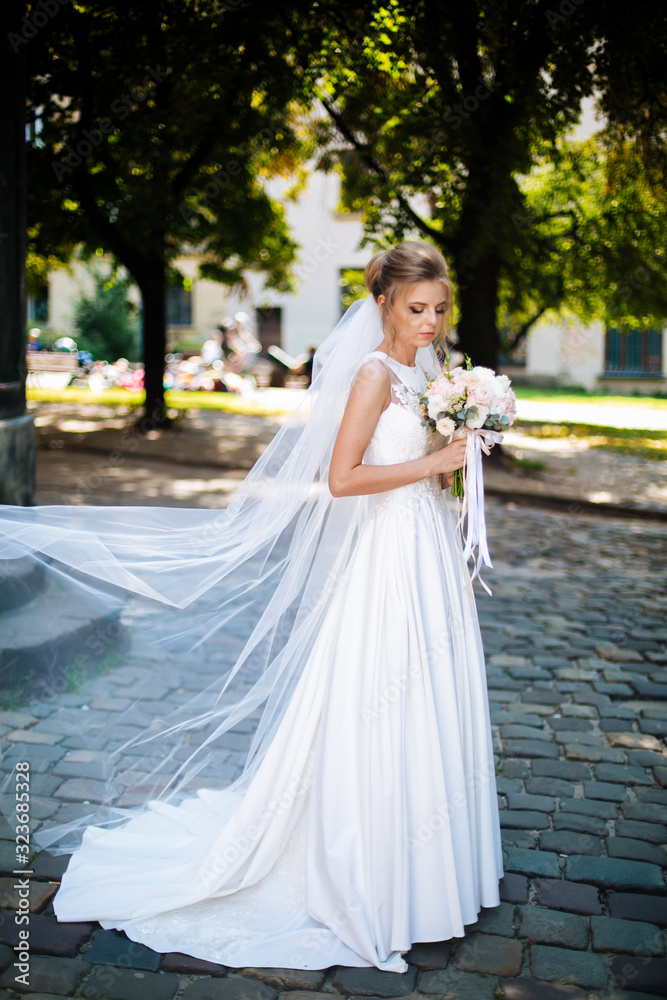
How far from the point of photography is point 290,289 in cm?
1823

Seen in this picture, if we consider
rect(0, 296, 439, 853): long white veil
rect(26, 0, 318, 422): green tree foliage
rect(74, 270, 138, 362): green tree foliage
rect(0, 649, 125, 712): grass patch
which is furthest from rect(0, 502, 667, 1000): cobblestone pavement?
rect(74, 270, 138, 362): green tree foliage

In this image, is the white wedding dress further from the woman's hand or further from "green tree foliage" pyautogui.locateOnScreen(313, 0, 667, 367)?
"green tree foliage" pyautogui.locateOnScreen(313, 0, 667, 367)

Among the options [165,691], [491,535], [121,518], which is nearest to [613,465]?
[491,535]

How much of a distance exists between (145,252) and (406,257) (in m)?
11.2

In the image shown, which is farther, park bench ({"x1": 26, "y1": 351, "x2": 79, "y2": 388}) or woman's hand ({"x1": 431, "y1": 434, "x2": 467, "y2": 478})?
park bench ({"x1": 26, "y1": 351, "x2": 79, "y2": 388})

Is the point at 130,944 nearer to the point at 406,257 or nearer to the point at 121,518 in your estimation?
the point at 121,518

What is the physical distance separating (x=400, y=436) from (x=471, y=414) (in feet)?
0.88

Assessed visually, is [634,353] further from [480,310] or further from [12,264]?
[12,264]

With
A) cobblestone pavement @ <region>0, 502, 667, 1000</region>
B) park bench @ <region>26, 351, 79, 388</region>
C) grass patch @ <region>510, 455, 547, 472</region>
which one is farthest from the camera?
park bench @ <region>26, 351, 79, 388</region>

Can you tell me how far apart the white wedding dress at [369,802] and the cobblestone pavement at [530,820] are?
10 cm

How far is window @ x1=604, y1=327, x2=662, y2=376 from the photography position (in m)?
30.9

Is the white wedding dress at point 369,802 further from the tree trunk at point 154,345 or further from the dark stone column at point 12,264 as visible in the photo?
the tree trunk at point 154,345

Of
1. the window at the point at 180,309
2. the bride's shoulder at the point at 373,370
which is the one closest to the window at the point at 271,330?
the window at the point at 180,309

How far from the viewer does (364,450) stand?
287 centimetres
